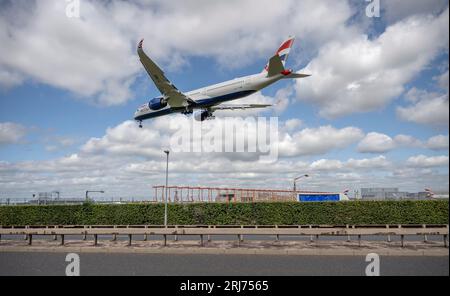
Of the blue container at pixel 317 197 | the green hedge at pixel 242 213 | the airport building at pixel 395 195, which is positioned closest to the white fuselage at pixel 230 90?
the green hedge at pixel 242 213

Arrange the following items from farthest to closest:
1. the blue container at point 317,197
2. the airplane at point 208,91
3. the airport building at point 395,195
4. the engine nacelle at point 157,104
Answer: the blue container at point 317,197, the airport building at point 395,195, the engine nacelle at point 157,104, the airplane at point 208,91

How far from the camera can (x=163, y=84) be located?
Result: 2164 centimetres

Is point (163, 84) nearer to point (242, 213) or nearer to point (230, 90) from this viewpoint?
point (230, 90)

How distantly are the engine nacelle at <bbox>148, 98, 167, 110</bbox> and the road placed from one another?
35.9 ft

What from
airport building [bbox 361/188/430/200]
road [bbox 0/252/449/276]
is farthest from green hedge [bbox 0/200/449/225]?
road [bbox 0/252/449/276]

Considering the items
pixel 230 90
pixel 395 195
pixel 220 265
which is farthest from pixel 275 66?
pixel 395 195

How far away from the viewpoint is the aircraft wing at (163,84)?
20.9 m

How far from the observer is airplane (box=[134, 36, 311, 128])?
2073 cm

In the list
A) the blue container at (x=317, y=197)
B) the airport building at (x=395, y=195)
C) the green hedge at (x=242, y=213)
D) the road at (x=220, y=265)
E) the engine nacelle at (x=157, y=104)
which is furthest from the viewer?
the blue container at (x=317, y=197)

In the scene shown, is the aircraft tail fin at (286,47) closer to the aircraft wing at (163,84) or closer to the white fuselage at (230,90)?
the white fuselage at (230,90)

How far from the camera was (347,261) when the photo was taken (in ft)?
41.6

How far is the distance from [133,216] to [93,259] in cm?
1848

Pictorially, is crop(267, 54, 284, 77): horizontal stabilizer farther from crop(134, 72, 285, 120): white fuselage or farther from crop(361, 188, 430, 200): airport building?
crop(361, 188, 430, 200): airport building
